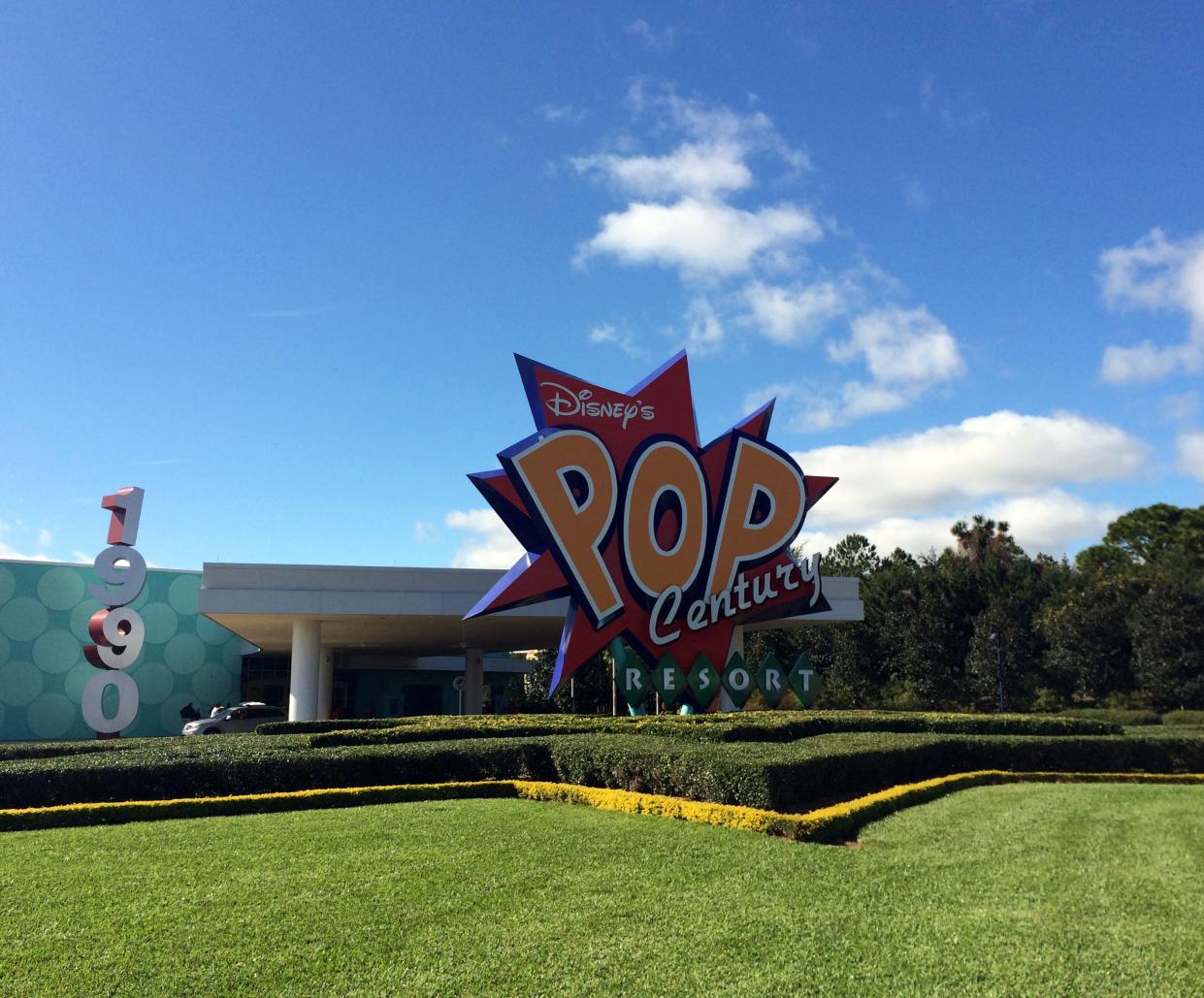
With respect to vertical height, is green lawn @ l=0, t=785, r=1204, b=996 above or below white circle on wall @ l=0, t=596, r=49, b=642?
below

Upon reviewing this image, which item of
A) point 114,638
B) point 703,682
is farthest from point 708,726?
point 114,638

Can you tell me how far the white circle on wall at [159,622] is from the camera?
39.8m

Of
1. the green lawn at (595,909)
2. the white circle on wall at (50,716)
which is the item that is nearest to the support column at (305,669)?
the white circle on wall at (50,716)

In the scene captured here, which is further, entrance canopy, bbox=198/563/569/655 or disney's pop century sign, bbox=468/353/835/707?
entrance canopy, bbox=198/563/569/655

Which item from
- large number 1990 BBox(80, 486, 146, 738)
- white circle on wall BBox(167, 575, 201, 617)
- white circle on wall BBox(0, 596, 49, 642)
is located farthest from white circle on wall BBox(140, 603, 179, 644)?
large number 1990 BBox(80, 486, 146, 738)

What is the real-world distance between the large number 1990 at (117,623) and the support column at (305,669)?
4844mm

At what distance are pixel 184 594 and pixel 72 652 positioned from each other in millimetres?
4823

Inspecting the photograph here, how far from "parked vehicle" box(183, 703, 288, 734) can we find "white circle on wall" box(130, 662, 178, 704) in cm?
543

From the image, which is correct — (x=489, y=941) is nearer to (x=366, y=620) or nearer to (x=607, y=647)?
(x=607, y=647)

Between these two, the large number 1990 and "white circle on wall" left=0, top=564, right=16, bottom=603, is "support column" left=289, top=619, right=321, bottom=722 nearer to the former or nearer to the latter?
the large number 1990

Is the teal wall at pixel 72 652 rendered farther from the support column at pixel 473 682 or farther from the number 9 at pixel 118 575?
the support column at pixel 473 682

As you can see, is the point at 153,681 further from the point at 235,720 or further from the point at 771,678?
the point at 771,678

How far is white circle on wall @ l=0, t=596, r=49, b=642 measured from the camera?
37.0 m

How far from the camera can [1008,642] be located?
49.0m
